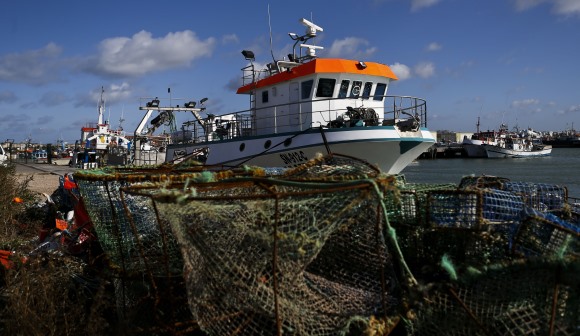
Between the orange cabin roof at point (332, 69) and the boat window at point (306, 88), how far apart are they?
0.76ft

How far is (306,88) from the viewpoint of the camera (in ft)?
40.7

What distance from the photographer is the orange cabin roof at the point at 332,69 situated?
473 inches

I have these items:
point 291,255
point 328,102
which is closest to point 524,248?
point 291,255

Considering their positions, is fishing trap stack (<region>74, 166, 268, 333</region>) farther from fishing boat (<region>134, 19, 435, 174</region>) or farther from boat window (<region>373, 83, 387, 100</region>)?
boat window (<region>373, 83, 387, 100</region>)

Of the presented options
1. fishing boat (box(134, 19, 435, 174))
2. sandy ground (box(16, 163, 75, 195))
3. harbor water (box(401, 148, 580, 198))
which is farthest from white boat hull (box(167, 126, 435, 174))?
harbor water (box(401, 148, 580, 198))

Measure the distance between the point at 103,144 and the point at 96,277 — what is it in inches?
1118

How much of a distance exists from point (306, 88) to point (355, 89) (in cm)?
128

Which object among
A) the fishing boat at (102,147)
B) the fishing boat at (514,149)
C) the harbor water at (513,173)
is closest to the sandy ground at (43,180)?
the fishing boat at (102,147)

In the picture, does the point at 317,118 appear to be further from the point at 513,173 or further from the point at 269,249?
the point at 513,173

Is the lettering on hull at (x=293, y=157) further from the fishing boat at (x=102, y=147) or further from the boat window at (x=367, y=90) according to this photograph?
the fishing boat at (x=102, y=147)

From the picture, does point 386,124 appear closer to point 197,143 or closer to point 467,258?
point 197,143

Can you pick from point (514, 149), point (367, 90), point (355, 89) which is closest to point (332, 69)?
point (355, 89)

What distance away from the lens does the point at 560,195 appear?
4.48m

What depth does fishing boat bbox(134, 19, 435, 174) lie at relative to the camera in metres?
10.8
